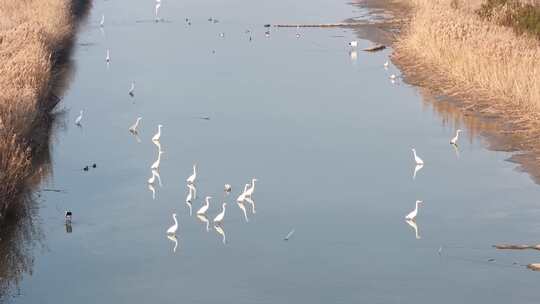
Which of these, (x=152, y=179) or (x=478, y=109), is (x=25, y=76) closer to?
(x=152, y=179)

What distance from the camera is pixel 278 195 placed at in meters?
16.7

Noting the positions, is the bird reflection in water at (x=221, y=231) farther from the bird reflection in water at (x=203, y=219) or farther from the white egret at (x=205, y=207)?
the white egret at (x=205, y=207)

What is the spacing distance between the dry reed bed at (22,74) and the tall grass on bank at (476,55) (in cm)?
915

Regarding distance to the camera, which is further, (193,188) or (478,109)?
(478,109)

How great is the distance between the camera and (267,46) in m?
32.4

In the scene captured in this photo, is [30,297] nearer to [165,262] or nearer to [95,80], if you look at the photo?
[165,262]

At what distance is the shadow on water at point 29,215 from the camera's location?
13.8 m

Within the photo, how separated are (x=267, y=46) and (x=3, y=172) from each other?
18.3 meters

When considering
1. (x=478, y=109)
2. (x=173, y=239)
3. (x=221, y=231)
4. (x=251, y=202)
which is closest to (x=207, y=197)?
(x=251, y=202)

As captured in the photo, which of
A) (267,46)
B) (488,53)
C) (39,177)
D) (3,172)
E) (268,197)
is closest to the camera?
(3,172)

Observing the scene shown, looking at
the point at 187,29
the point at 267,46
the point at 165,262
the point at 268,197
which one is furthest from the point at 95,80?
the point at 165,262

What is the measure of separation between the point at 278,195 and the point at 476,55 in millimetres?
9027

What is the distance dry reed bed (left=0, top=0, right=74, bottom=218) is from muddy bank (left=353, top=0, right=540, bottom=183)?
8143 mm

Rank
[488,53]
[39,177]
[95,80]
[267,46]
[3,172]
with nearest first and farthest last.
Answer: [3,172]
[39,177]
[488,53]
[95,80]
[267,46]
